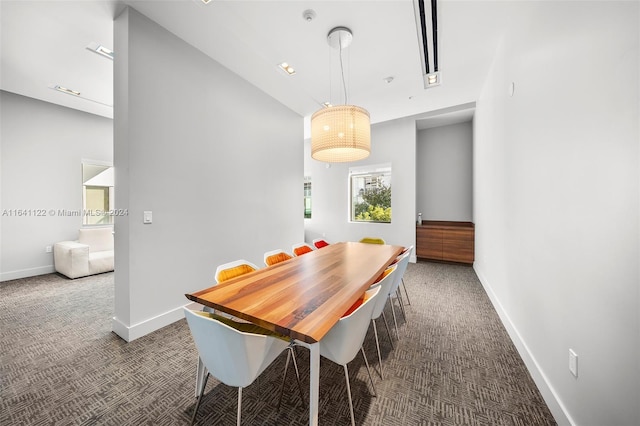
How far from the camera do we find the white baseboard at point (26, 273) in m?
3.86

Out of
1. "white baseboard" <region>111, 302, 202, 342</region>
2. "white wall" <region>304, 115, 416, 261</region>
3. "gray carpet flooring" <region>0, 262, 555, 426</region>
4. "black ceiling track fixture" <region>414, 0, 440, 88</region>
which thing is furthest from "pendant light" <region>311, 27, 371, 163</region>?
"white wall" <region>304, 115, 416, 261</region>

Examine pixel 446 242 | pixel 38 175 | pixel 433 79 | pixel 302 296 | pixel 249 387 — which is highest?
pixel 433 79

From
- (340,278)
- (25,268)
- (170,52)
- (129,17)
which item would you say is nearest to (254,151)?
(170,52)

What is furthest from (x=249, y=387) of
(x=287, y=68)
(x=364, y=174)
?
(x=364, y=174)

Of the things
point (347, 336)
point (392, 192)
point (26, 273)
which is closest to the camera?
point (347, 336)

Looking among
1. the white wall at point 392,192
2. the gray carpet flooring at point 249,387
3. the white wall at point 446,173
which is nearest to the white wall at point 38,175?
the gray carpet flooring at point 249,387

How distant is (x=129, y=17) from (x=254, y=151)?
1870 mm

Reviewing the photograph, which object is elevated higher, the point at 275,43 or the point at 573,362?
the point at 275,43

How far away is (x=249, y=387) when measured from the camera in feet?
5.38

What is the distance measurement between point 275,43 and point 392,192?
3.86 meters

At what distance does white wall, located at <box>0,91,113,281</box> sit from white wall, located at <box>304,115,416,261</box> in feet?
16.2

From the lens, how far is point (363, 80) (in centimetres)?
355

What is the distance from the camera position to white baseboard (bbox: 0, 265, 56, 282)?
152 inches

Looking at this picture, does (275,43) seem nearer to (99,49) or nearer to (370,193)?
(99,49)
